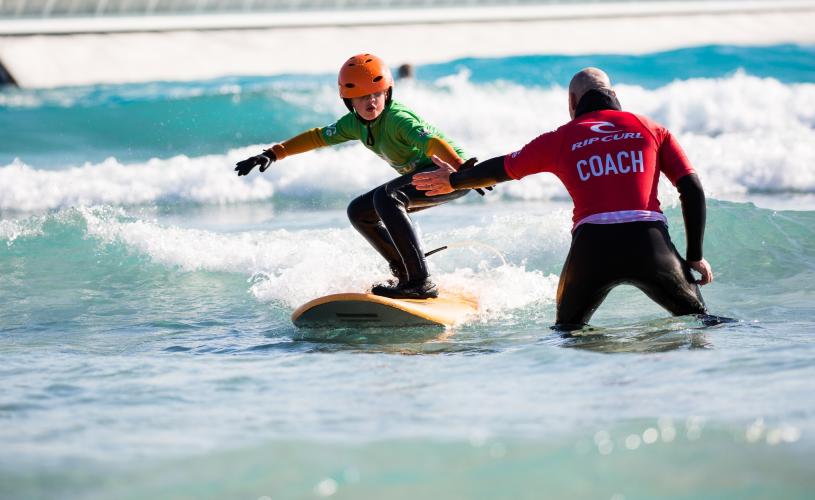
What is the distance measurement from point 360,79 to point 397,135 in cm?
39

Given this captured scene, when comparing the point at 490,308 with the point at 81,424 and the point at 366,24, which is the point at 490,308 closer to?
the point at 81,424

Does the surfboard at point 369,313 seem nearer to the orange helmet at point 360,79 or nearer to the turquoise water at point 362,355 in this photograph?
the turquoise water at point 362,355

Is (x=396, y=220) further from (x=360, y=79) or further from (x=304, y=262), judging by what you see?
(x=304, y=262)

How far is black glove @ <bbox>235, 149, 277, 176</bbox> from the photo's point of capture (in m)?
6.50

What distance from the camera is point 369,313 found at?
6391 millimetres

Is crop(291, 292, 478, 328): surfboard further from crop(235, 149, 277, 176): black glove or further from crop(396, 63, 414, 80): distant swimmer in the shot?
crop(396, 63, 414, 80): distant swimmer

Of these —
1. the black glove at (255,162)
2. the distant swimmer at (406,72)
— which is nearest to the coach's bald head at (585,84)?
the black glove at (255,162)

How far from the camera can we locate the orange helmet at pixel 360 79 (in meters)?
6.18

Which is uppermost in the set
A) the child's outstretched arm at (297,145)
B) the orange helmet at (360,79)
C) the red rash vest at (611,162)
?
the orange helmet at (360,79)

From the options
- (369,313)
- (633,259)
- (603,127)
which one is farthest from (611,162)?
(369,313)

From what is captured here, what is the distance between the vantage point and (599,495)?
318 cm

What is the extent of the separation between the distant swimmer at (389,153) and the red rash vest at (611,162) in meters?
0.86

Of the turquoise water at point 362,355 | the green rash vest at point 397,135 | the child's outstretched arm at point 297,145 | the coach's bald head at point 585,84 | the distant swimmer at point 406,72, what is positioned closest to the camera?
the turquoise water at point 362,355

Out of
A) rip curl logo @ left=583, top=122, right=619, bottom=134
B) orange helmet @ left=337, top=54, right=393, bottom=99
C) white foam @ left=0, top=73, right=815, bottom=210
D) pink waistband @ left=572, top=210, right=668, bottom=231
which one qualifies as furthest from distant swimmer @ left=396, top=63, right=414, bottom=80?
pink waistband @ left=572, top=210, right=668, bottom=231
